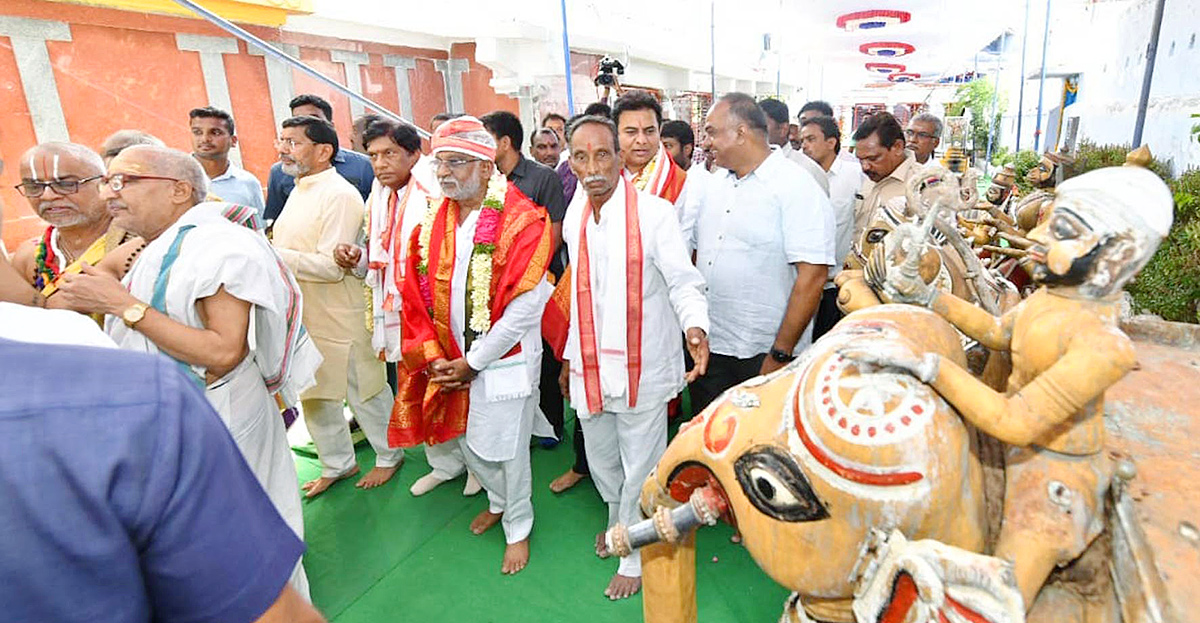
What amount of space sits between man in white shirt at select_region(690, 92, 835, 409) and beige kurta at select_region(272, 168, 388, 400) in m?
1.93

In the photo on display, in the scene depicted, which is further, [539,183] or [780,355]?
[539,183]

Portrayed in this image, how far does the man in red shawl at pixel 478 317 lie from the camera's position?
2.71m

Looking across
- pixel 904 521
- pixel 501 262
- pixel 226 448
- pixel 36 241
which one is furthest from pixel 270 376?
pixel 904 521

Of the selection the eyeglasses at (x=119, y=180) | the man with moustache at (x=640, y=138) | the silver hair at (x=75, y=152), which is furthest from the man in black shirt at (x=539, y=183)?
the eyeglasses at (x=119, y=180)

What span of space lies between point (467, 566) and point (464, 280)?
131cm

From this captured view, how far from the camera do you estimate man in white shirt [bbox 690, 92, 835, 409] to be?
2713mm

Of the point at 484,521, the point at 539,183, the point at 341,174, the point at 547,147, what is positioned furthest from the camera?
the point at 547,147

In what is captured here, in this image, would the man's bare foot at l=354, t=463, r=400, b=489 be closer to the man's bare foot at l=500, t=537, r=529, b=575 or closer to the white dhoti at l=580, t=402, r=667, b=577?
the man's bare foot at l=500, t=537, r=529, b=575

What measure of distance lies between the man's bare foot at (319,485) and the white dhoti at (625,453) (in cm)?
176

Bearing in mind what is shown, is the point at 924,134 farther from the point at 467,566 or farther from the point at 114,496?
the point at 114,496

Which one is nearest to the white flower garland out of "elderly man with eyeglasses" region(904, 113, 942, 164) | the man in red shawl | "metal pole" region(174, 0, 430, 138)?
the man in red shawl

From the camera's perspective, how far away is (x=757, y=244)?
2816 millimetres

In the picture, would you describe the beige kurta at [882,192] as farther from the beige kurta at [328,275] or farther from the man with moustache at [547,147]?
the beige kurta at [328,275]

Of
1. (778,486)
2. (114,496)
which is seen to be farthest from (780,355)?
(114,496)
